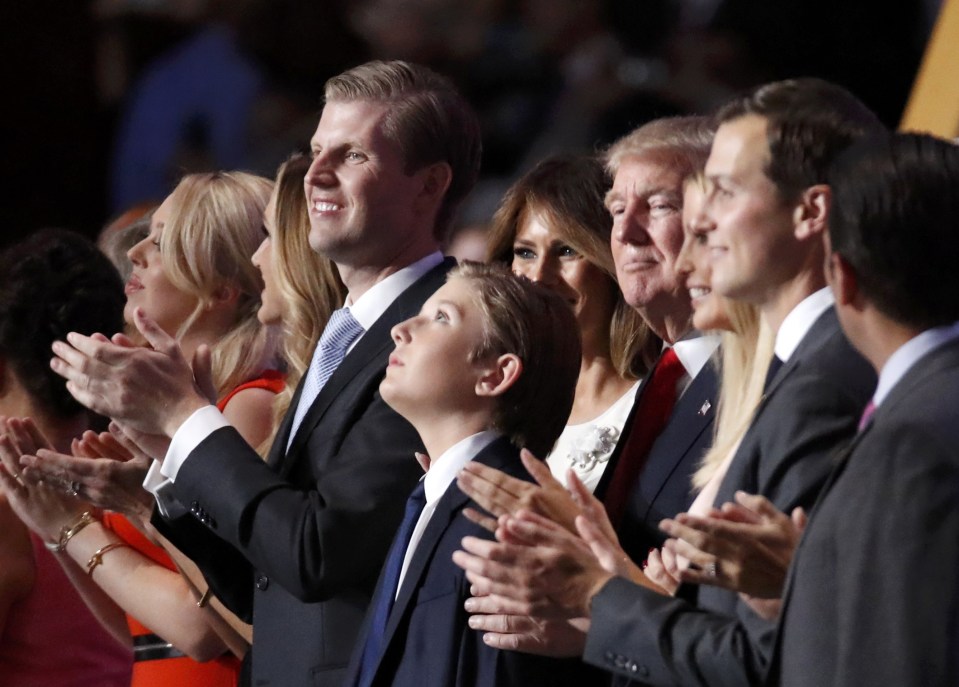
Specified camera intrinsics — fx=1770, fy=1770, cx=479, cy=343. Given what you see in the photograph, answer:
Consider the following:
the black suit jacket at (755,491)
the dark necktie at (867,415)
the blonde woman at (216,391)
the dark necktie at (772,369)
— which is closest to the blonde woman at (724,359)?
the dark necktie at (772,369)

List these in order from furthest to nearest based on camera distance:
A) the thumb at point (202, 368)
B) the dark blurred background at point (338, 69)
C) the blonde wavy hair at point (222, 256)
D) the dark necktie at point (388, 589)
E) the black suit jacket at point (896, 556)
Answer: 1. the dark blurred background at point (338, 69)
2. the blonde wavy hair at point (222, 256)
3. the thumb at point (202, 368)
4. the dark necktie at point (388, 589)
5. the black suit jacket at point (896, 556)

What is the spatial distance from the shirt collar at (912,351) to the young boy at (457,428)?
82 centimetres

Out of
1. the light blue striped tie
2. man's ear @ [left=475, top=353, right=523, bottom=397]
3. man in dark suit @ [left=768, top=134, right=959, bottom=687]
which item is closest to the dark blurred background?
the light blue striped tie

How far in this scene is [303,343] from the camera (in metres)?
3.52

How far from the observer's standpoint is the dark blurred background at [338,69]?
207 inches

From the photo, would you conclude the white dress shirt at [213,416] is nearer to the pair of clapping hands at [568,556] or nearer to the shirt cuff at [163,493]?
the shirt cuff at [163,493]

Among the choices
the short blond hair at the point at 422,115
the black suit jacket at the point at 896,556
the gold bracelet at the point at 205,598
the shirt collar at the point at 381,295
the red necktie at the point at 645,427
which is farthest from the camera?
the gold bracelet at the point at 205,598

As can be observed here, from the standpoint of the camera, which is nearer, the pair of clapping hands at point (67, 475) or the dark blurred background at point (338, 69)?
the pair of clapping hands at point (67, 475)

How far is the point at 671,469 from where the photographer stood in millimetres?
2812

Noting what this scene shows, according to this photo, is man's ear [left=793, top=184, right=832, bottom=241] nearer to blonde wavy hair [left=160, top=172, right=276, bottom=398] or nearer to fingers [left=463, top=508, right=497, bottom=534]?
fingers [left=463, top=508, right=497, bottom=534]

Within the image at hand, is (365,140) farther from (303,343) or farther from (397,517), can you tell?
(397,517)

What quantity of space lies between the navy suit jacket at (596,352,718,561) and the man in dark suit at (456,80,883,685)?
408 mm

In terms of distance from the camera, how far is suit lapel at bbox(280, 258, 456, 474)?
3.07m

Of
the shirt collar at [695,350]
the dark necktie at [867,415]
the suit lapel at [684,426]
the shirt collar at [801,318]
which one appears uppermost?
the shirt collar at [801,318]
